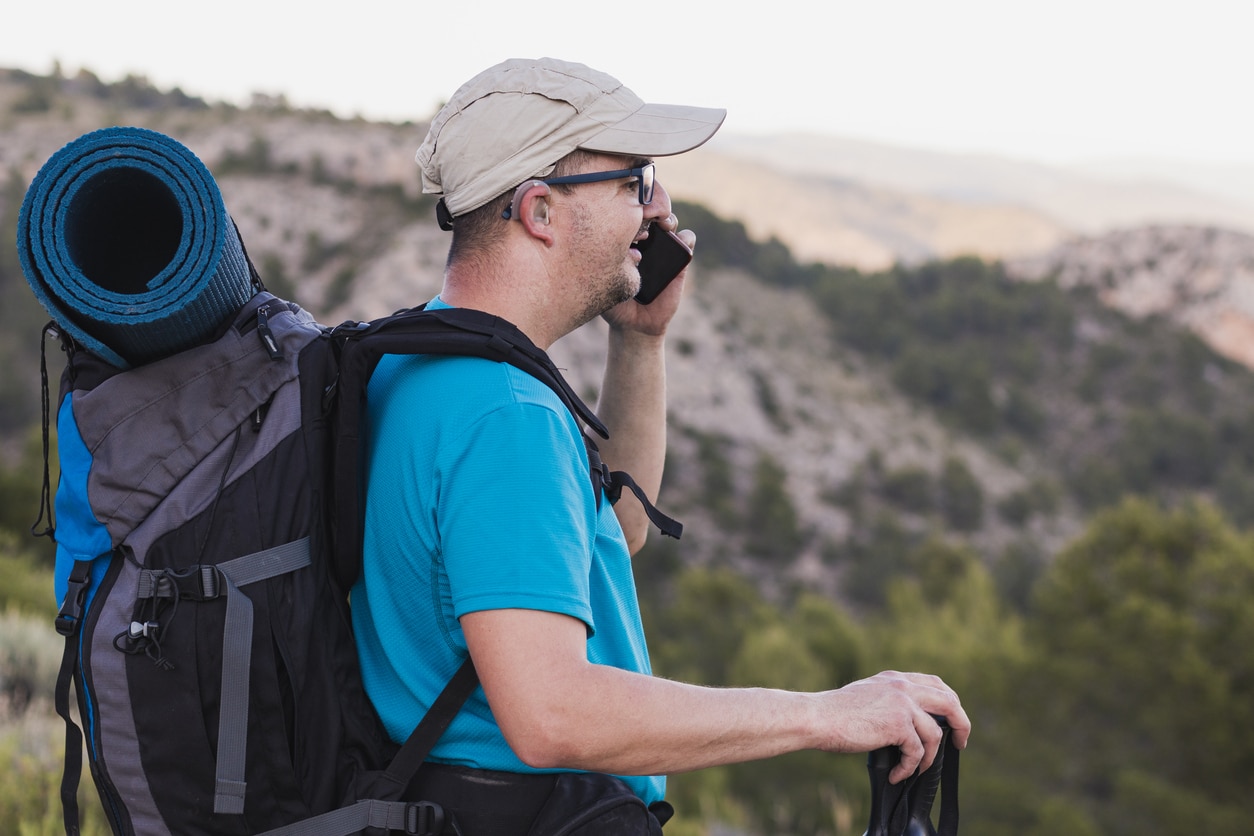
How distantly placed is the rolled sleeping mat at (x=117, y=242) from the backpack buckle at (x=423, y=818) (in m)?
0.72

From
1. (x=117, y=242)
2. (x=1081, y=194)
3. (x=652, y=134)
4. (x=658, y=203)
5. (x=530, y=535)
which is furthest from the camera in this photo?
(x=1081, y=194)

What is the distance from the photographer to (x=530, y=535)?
1.30 metres

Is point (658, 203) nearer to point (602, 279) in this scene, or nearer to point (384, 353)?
point (602, 279)

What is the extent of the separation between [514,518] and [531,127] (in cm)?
64

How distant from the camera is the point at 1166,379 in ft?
113

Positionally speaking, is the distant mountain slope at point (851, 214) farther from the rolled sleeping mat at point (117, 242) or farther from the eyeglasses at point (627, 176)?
the rolled sleeping mat at point (117, 242)

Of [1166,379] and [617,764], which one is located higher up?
[617,764]

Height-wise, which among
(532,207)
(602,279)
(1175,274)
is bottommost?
(1175,274)

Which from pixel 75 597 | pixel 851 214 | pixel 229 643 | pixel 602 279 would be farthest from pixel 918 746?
pixel 851 214

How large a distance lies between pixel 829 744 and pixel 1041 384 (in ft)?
118

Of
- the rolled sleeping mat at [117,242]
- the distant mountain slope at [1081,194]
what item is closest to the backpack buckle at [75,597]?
the rolled sleeping mat at [117,242]

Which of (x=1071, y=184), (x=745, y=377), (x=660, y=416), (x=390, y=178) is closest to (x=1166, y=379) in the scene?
(x=745, y=377)

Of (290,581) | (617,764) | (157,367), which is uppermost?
(157,367)

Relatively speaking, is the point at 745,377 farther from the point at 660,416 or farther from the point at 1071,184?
the point at 1071,184
